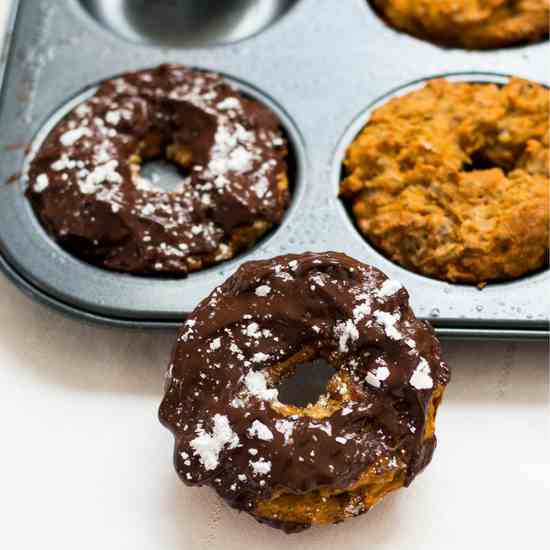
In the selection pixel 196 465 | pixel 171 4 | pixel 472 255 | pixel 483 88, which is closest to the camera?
pixel 196 465

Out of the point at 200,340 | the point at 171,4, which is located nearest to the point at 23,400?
the point at 200,340

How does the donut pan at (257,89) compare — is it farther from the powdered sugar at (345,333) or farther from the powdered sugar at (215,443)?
the powdered sugar at (215,443)

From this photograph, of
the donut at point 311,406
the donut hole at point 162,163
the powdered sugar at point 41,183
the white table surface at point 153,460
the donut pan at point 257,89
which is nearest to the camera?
the donut at point 311,406

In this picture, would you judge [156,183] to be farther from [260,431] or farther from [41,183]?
[260,431]

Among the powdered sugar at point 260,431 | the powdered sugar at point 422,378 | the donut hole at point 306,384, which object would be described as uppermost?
the powdered sugar at point 422,378

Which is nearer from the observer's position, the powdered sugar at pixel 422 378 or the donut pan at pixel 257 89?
the powdered sugar at pixel 422 378

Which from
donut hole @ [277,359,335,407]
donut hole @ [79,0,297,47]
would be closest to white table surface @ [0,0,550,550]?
donut hole @ [277,359,335,407]

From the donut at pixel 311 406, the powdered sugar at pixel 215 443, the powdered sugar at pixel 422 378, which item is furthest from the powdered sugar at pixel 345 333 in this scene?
the powdered sugar at pixel 215 443

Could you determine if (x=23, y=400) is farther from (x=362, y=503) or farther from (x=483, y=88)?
(x=483, y=88)
